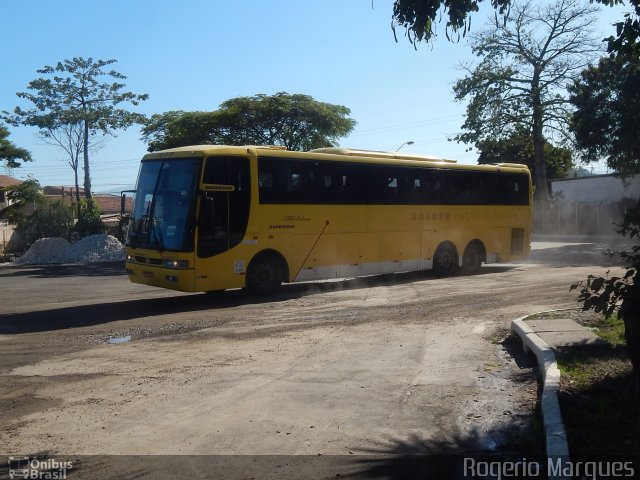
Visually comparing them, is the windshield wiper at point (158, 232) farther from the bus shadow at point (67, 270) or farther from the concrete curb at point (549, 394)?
the bus shadow at point (67, 270)

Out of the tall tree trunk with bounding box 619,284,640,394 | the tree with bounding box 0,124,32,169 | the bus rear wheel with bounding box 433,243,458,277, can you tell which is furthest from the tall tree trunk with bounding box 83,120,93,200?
the tall tree trunk with bounding box 619,284,640,394

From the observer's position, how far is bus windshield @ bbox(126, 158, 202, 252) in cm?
1380

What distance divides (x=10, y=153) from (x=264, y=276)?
2859 centimetres

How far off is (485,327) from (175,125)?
89.7ft

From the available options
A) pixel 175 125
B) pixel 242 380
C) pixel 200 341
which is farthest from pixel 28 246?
pixel 242 380

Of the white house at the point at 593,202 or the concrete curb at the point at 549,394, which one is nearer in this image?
the concrete curb at the point at 549,394

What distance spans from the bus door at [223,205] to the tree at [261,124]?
20614 mm

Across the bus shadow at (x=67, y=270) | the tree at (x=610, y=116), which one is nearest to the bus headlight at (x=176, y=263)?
the bus shadow at (x=67, y=270)

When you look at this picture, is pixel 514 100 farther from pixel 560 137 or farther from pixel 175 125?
pixel 175 125

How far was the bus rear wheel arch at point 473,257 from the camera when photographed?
20.2 metres

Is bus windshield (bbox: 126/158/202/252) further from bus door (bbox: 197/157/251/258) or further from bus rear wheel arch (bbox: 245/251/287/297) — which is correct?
bus rear wheel arch (bbox: 245/251/287/297)

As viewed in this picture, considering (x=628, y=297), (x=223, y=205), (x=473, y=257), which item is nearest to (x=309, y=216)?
(x=223, y=205)

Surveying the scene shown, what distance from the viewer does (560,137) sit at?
41562 mm

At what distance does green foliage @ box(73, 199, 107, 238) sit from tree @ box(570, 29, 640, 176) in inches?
939
